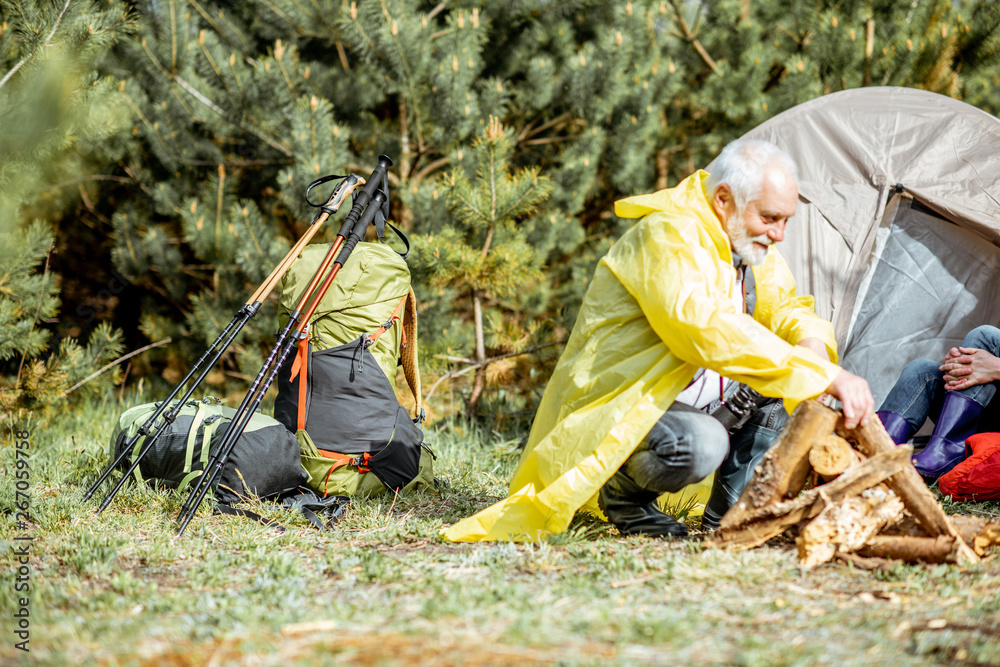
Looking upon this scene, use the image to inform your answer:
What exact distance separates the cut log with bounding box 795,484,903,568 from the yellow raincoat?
1.22ft

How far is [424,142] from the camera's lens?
504 cm

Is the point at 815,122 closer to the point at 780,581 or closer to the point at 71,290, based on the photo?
the point at 780,581

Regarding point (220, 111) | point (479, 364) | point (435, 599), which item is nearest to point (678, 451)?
point (435, 599)

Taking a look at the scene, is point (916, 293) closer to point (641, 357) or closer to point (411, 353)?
point (641, 357)

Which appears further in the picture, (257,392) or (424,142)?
(424,142)

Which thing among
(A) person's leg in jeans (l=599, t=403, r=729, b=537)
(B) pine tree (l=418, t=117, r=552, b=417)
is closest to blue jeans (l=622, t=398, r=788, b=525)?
(A) person's leg in jeans (l=599, t=403, r=729, b=537)

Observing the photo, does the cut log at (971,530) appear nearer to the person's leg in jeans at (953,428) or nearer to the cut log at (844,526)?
the cut log at (844,526)

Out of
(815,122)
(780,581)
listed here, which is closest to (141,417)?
(780,581)

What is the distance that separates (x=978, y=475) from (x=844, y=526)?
1158 mm

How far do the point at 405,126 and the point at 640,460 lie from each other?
11.3ft

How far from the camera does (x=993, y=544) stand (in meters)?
2.34

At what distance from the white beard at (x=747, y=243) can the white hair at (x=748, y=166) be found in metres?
0.08

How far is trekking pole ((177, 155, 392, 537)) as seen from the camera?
2730 mm

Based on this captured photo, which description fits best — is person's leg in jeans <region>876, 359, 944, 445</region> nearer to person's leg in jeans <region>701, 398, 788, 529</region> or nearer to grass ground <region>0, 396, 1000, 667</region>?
grass ground <region>0, 396, 1000, 667</region>
